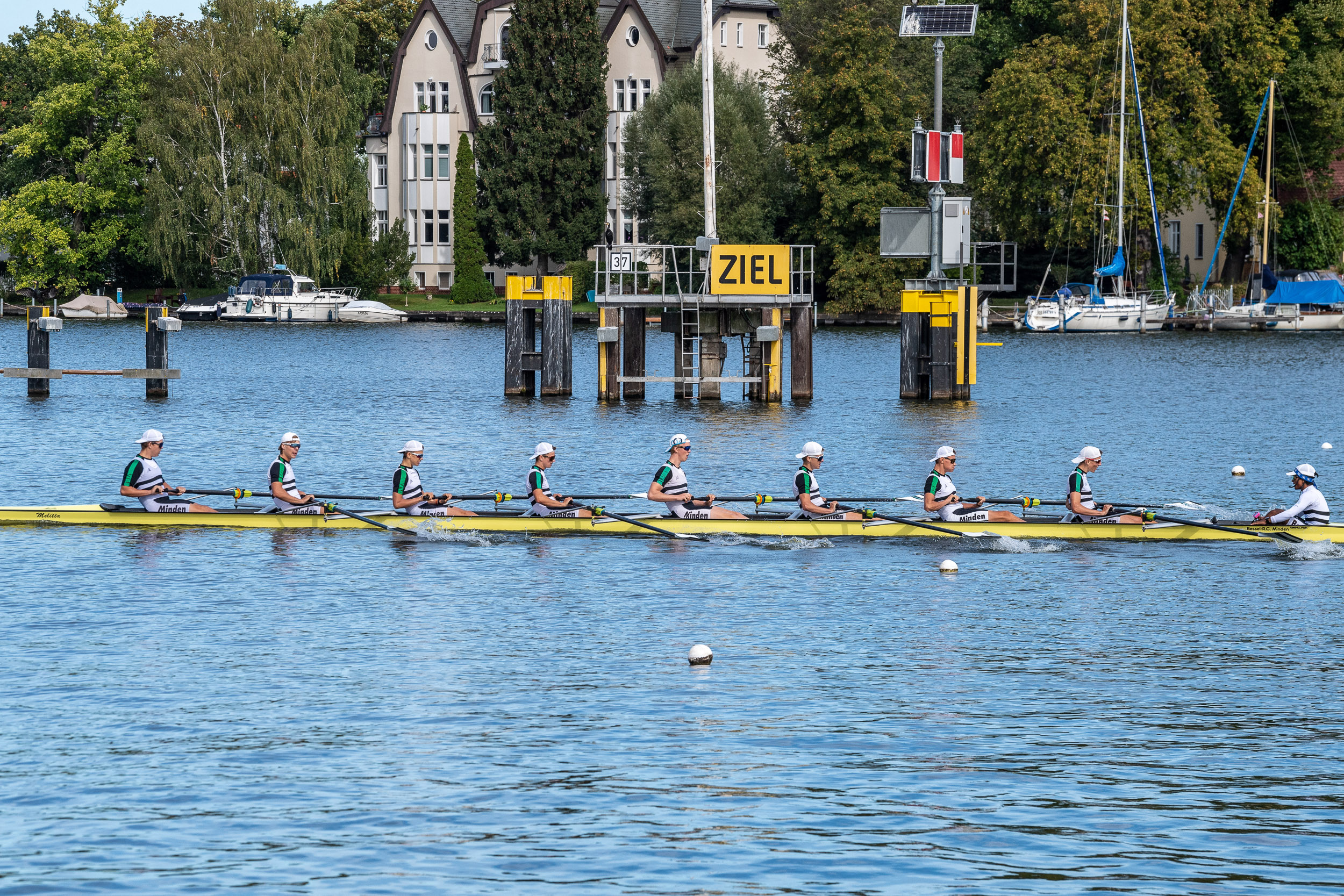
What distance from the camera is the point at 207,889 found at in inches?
560

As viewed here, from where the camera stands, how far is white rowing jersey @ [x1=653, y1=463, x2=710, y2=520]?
1159 inches

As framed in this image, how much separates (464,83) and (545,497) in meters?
89.2

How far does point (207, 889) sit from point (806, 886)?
4.85 m

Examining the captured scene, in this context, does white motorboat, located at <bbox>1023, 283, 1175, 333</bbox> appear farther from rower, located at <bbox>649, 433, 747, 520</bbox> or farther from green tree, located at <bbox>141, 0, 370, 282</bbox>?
rower, located at <bbox>649, 433, 747, 520</bbox>

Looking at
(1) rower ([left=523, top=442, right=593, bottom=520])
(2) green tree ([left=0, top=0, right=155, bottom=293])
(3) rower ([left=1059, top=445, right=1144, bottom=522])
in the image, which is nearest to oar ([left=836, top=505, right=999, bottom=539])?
(3) rower ([left=1059, top=445, right=1144, bottom=522])

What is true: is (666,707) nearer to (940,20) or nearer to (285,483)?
(285,483)

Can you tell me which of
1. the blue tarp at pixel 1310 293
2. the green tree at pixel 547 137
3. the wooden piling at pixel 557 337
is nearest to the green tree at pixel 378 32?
the green tree at pixel 547 137

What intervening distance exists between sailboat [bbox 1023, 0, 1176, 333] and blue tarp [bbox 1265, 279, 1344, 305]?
5571 mm

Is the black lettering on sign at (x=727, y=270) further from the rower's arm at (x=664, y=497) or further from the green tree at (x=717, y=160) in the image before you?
the green tree at (x=717, y=160)

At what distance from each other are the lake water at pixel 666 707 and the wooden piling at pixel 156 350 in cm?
1664

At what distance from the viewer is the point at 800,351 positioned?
5534 centimetres

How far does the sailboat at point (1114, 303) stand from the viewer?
8950 cm

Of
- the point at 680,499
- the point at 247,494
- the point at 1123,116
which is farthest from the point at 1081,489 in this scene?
the point at 1123,116

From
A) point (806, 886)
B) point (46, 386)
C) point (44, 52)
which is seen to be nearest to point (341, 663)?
point (806, 886)
